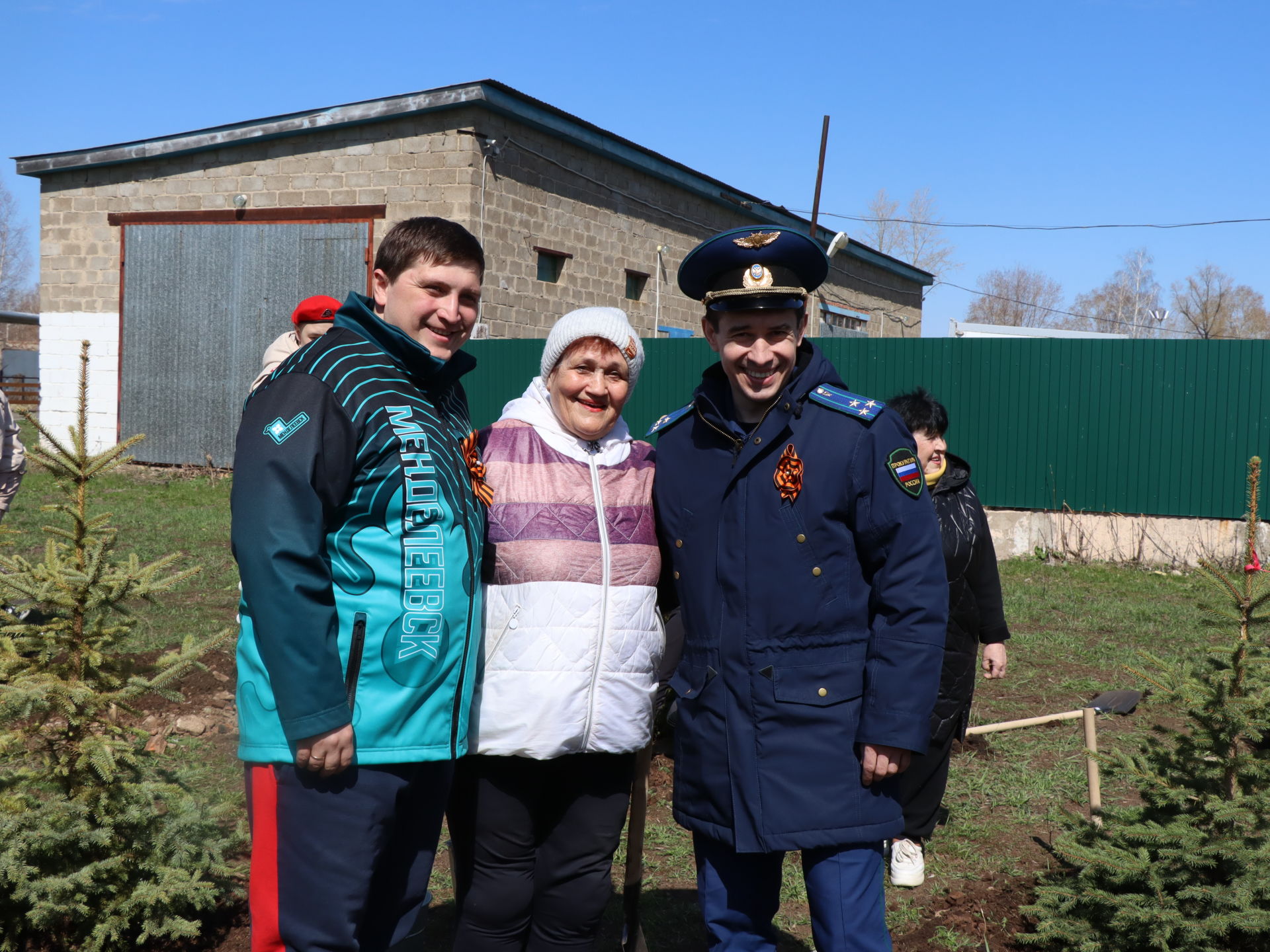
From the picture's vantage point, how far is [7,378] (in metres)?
34.8

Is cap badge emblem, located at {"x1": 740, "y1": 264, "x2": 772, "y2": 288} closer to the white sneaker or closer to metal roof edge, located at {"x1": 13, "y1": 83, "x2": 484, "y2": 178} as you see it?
the white sneaker

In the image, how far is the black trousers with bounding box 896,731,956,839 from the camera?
375 cm

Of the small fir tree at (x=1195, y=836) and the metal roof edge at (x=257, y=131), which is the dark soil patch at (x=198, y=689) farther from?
the metal roof edge at (x=257, y=131)

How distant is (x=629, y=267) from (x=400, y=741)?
561 inches

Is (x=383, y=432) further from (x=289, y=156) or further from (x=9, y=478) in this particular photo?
(x=289, y=156)

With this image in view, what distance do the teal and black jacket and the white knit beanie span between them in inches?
19.7

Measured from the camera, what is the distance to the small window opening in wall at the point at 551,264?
1415cm

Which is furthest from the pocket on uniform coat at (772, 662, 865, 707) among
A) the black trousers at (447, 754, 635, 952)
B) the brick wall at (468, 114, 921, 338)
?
the brick wall at (468, 114, 921, 338)

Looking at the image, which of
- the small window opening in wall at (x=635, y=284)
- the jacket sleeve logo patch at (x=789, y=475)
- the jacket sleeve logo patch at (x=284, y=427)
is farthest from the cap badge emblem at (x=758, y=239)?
the small window opening in wall at (x=635, y=284)

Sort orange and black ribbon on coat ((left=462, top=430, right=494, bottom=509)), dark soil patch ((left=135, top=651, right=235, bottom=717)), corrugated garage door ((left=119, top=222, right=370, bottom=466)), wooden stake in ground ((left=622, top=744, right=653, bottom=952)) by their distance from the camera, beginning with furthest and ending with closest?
corrugated garage door ((left=119, top=222, right=370, bottom=466))
dark soil patch ((left=135, top=651, right=235, bottom=717))
wooden stake in ground ((left=622, top=744, right=653, bottom=952))
orange and black ribbon on coat ((left=462, top=430, right=494, bottom=509))

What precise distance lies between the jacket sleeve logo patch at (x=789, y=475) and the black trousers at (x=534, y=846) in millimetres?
864

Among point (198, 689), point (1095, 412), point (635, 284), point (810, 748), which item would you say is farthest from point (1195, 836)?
point (635, 284)

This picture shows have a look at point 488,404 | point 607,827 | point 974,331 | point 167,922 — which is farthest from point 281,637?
point 974,331

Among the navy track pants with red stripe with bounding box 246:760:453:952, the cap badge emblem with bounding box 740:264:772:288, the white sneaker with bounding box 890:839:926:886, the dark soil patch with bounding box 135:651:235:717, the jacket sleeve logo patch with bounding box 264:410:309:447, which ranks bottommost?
the white sneaker with bounding box 890:839:926:886
